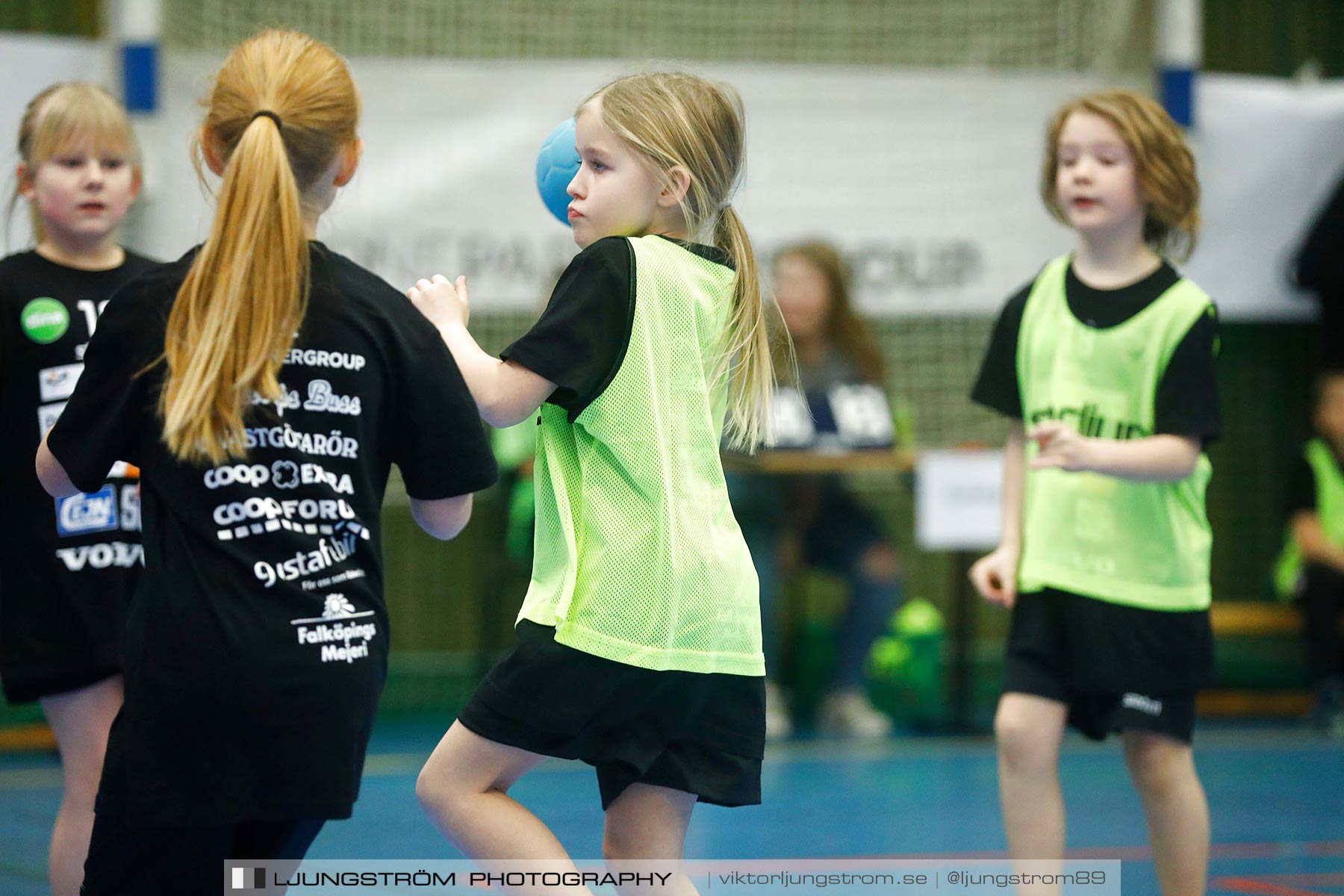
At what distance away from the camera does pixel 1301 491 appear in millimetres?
6484

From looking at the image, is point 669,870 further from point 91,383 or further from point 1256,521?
point 1256,521

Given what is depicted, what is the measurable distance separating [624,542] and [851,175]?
464 centimetres

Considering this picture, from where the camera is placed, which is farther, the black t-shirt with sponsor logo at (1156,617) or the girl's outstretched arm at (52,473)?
the black t-shirt with sponsor logo at (1156,617)

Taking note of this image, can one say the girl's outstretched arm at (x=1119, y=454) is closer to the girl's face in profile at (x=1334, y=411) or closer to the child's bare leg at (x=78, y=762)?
the child's bare leg at (x=78, y=762)

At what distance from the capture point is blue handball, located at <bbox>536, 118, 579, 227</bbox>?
95.8 inches

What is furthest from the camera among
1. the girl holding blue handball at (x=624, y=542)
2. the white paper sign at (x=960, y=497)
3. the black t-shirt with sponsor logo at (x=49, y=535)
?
the white paper sign at (x=960, y=497)

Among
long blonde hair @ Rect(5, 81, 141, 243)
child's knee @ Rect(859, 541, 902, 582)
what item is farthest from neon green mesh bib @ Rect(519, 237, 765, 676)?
child's knee @ Rect(859, 541, 902, 582)

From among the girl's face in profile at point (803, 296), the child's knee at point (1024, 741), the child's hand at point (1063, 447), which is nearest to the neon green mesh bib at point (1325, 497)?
the girl's face in profile at point (803, 296)

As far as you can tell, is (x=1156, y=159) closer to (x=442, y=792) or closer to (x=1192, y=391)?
(x=1192, y=391)

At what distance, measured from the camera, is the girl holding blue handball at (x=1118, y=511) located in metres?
2.89

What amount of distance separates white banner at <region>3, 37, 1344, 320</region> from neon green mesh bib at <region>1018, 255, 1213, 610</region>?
326 centimetres

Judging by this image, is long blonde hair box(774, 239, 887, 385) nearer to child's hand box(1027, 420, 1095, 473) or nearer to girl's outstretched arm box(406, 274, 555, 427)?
child's hand box(1027, 420, 1095, 473)

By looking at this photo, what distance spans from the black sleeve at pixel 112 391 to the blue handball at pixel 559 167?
71 cm

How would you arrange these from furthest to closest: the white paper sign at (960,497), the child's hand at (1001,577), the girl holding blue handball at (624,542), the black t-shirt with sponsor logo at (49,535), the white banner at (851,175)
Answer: the white banner at (851,175) → the white paper sign at (960,497) → the child's hand at (1001,577) → the black t-shirt with sponsor logo at (49,535) → the girl holding blue handball at (624,542)
